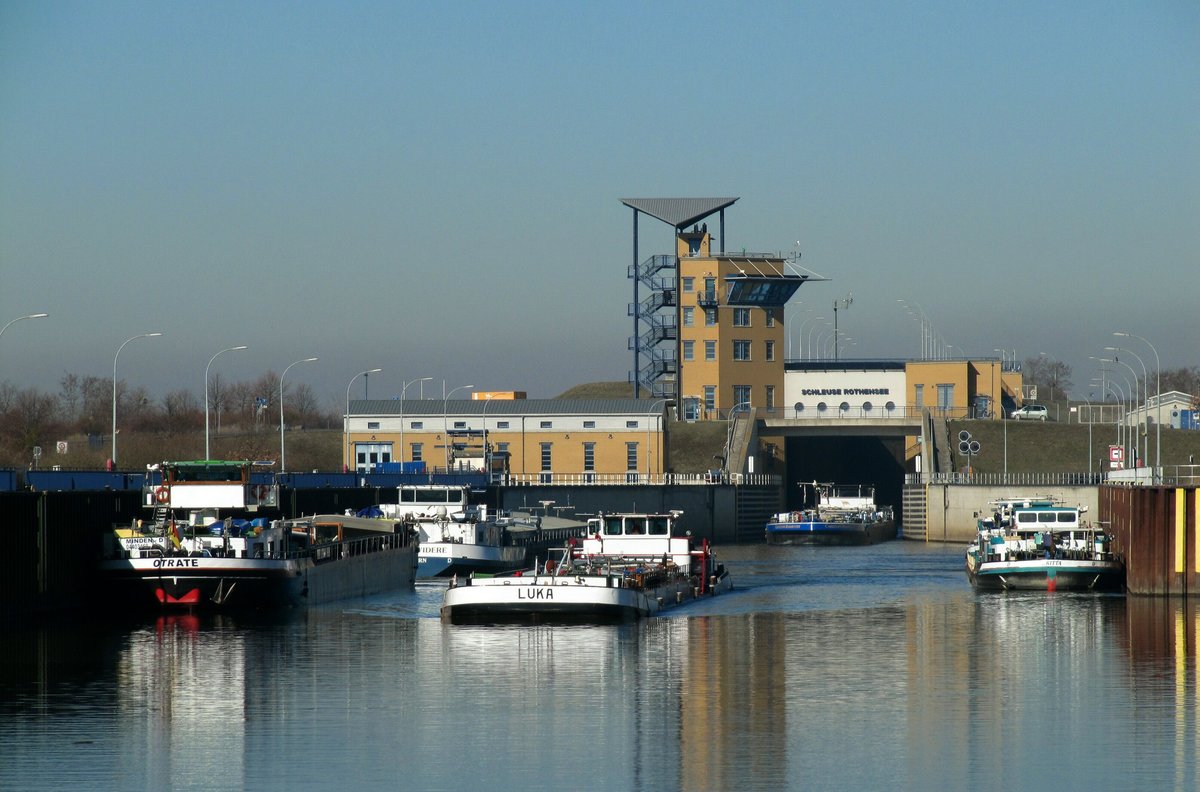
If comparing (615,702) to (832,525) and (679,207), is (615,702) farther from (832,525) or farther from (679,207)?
(679,207)

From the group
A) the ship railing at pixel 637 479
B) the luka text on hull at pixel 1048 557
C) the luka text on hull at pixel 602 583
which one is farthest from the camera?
the ship railing at pixel 637 479

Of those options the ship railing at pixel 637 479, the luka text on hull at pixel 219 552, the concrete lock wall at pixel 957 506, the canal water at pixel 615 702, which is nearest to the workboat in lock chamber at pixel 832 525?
the concrete lock wall at pixel 957 506

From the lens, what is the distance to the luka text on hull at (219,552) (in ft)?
200

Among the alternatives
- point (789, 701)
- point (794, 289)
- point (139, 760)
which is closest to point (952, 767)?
point (789, 701)

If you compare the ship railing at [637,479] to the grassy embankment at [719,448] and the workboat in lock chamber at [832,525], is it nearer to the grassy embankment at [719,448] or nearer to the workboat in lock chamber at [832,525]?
the grassy embankment at [719,448]

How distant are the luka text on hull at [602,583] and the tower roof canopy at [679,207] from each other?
290 ft

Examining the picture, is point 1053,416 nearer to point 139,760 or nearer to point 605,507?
point 605,507

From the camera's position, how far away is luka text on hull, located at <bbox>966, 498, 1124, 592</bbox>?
71.4 m

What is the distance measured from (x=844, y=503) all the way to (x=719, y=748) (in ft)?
365

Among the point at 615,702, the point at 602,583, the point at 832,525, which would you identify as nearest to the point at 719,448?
the point at 832,525

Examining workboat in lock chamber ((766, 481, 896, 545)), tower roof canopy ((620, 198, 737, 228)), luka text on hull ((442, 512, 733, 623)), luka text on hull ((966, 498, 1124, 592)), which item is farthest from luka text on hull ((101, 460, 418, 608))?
tower roof canopy ((620, 198, 737, 228))

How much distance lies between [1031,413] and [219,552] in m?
118

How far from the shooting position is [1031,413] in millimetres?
166375

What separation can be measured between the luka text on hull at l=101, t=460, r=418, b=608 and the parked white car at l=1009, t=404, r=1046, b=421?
10170 centimetres
